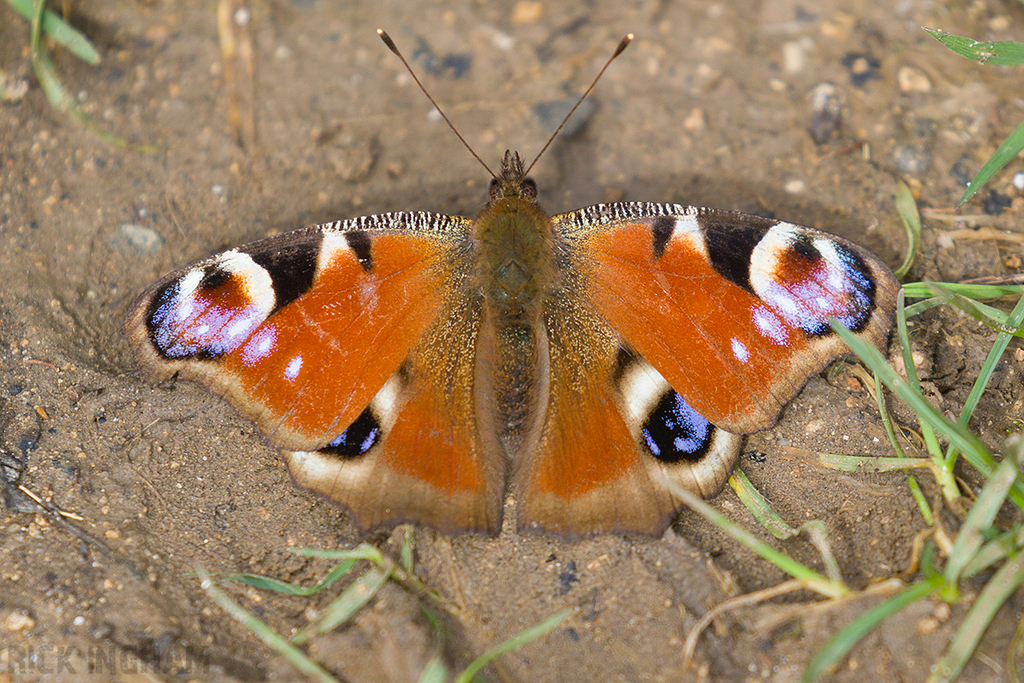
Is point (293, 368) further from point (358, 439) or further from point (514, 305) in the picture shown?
point (514, 305)

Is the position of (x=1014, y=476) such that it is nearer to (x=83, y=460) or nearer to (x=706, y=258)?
(x=706, y=258)

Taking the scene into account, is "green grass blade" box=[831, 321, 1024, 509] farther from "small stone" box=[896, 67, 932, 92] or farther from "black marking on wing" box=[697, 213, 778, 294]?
"small stone" box=[896, 67, 932, 92]

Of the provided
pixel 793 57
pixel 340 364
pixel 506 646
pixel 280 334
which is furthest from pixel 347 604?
pixel 793 57

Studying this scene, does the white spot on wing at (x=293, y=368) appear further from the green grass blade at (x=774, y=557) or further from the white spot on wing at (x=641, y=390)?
the green grass blade at (x=774, y=557)

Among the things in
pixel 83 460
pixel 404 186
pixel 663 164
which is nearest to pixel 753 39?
pixel 663 164

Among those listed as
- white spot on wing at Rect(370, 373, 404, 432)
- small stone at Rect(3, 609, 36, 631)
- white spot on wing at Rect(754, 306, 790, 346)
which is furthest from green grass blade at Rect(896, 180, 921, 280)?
small stone at Rect(3, 609, 36, 631)

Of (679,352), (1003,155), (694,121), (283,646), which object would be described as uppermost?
(1003,155)
